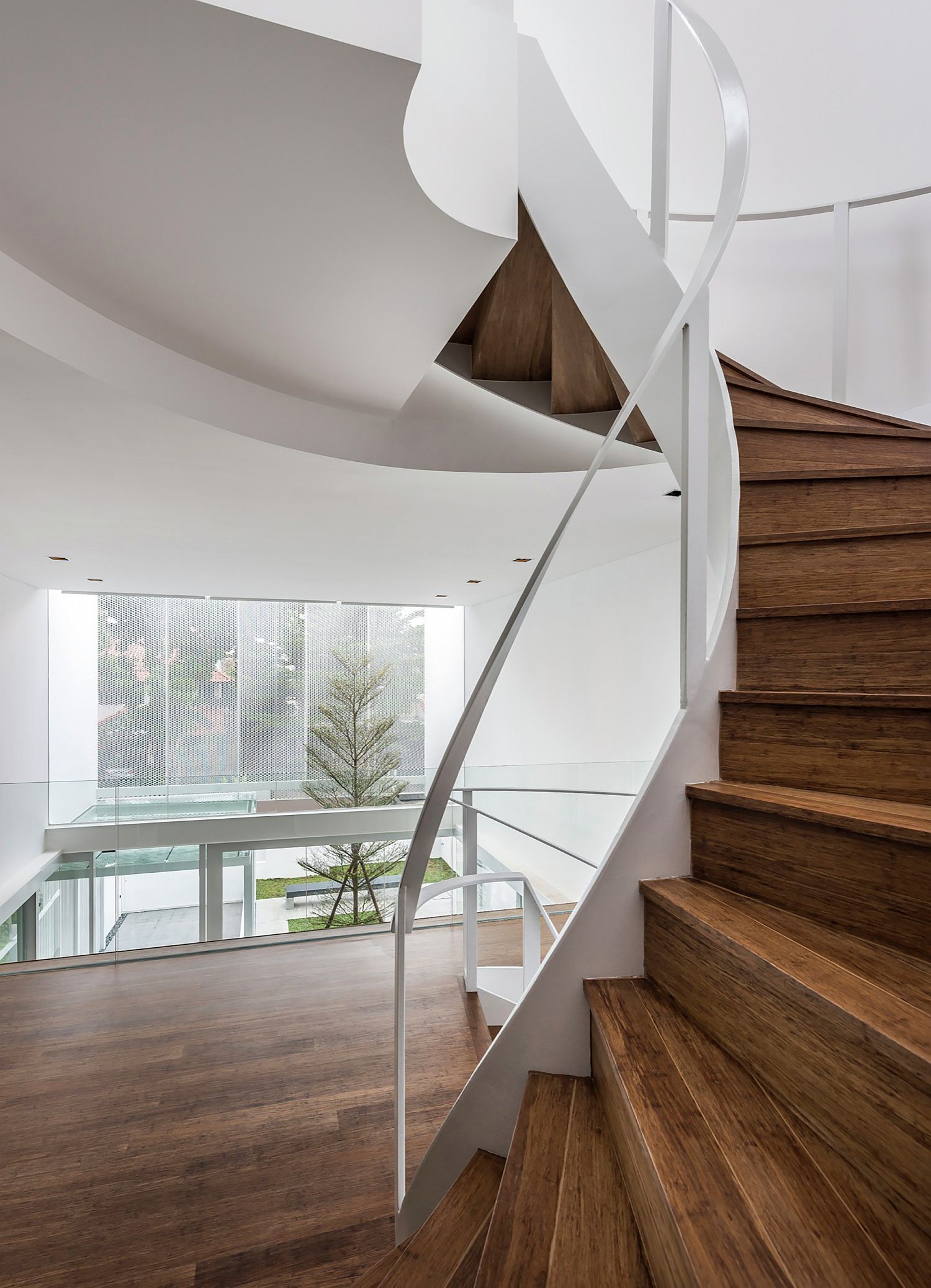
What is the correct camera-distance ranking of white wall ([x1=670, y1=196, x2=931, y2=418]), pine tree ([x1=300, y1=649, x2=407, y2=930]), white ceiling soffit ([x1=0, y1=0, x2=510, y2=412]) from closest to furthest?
white ceiling soffit ([x1=0, y1=0, x2=510, y2=412]) → white wall ([x1=670, y1=196, x2=931, y2=418]) → pine tree ([x1=300, y1=649, x2=407, y2=930])

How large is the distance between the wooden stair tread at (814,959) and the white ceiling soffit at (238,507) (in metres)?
1.96

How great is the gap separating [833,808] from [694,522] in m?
0.52

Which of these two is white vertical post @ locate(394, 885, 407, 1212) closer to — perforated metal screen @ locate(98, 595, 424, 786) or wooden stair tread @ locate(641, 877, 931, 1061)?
wooden stair tread @ locate(641, 877, 931, 1061)

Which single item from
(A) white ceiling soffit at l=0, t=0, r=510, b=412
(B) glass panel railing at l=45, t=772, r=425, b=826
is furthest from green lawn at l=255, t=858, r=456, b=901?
(A) white ceiling soffit at l=0, t=0, r=510, b=412

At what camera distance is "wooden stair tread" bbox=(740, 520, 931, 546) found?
1.34 metres

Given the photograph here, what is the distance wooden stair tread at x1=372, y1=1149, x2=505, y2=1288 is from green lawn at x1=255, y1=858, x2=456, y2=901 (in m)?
4.06

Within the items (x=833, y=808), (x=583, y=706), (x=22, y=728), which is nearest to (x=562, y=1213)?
(x=833, y=808)

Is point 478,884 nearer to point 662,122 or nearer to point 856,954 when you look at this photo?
point 856,954

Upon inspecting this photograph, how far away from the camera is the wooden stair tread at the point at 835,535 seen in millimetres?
1344

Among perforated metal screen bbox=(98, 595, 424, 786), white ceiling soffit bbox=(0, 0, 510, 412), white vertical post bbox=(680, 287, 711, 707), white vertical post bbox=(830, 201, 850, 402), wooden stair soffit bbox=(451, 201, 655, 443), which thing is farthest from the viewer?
perforated metal screen bbox=(98, 595, 424, 786)

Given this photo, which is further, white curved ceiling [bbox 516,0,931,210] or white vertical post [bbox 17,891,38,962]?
white vertical post [bbox 17,891,38,962]

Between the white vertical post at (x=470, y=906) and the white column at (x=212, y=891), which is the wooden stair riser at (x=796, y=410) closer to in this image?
the white vertical post at (x=470, y=906)

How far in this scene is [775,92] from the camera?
2.79 m

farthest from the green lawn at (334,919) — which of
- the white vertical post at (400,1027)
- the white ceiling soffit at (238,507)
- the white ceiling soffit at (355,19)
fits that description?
Result: the white ceiling soffit at (355,19)
